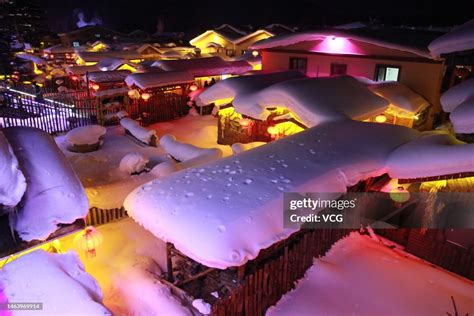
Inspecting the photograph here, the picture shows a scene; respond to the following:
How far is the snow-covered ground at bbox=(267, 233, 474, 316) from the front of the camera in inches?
297

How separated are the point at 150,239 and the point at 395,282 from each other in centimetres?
630

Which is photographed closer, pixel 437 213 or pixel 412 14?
pixel 437 213

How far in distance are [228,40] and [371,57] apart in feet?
68.6

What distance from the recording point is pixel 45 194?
21.3 feet

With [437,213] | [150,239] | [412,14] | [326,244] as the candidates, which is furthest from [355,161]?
[412,14]

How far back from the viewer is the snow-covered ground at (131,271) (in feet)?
23.4

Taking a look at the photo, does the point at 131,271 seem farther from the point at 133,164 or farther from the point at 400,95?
the point at 400,95

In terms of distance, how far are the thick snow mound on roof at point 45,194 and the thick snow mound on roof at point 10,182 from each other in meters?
0.44

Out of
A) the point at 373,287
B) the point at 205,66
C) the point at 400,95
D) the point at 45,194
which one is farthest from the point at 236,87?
the point at 205,66

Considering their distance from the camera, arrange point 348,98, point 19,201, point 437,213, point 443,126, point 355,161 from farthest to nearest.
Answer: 1. point 443,126
2. point 348,98
3. point 437,213
4. point 355,161
5. point 19,201

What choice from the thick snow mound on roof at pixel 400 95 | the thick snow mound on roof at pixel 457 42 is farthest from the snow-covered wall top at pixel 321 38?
the thick snow mound on roof at pixel 457 42

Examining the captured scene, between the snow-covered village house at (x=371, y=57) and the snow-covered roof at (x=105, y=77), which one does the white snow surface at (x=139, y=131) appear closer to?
the snow-covered village house at (x=371, y=57)

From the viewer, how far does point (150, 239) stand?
9.17 metres

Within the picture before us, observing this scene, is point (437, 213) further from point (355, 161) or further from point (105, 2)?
point (105, 2)
